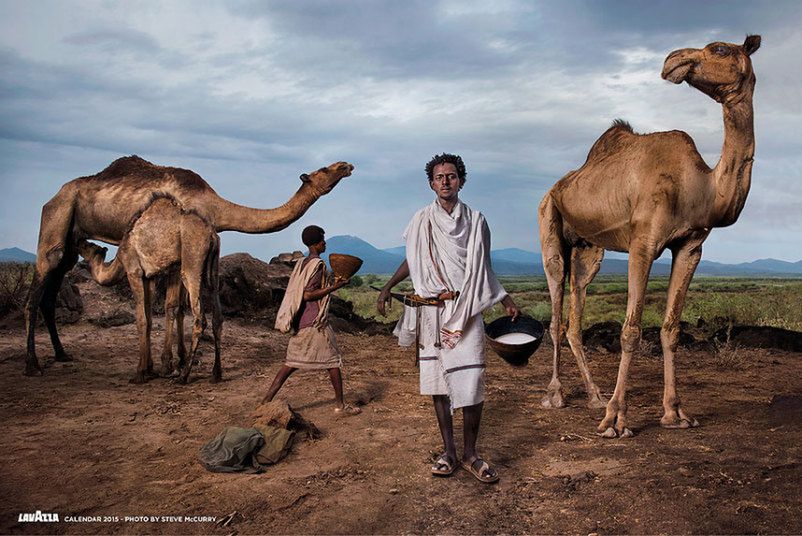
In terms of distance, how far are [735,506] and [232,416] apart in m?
5.11

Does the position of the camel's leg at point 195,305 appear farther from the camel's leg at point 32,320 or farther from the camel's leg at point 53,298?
the camel's leg at point 53,298

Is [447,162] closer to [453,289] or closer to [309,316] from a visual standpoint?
[453,289]

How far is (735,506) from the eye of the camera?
4.69 meters

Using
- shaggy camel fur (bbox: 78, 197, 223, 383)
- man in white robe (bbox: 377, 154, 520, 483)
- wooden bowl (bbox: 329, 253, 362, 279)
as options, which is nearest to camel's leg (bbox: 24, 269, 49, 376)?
shaggy camel fur (bbox: 78, 197, 223, 383)

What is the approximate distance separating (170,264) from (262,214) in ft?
4.68

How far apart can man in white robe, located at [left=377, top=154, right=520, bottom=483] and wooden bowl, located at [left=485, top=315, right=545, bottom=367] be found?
1.27 feet

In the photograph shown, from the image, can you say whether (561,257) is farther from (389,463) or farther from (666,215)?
(389,463)

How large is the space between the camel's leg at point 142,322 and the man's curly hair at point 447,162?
5.60m

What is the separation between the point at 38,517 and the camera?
193 inches

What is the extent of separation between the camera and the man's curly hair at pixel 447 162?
540cm

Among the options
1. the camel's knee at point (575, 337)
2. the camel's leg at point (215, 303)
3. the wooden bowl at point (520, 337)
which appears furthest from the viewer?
the camel's leg at point (215, 303)

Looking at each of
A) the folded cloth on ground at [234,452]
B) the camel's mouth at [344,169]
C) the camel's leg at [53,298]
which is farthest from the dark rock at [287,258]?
the folded cloth on ground at [234,452]

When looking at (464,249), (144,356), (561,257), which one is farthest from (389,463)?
(144,356)

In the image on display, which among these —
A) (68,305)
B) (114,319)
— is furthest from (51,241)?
(68,305)
